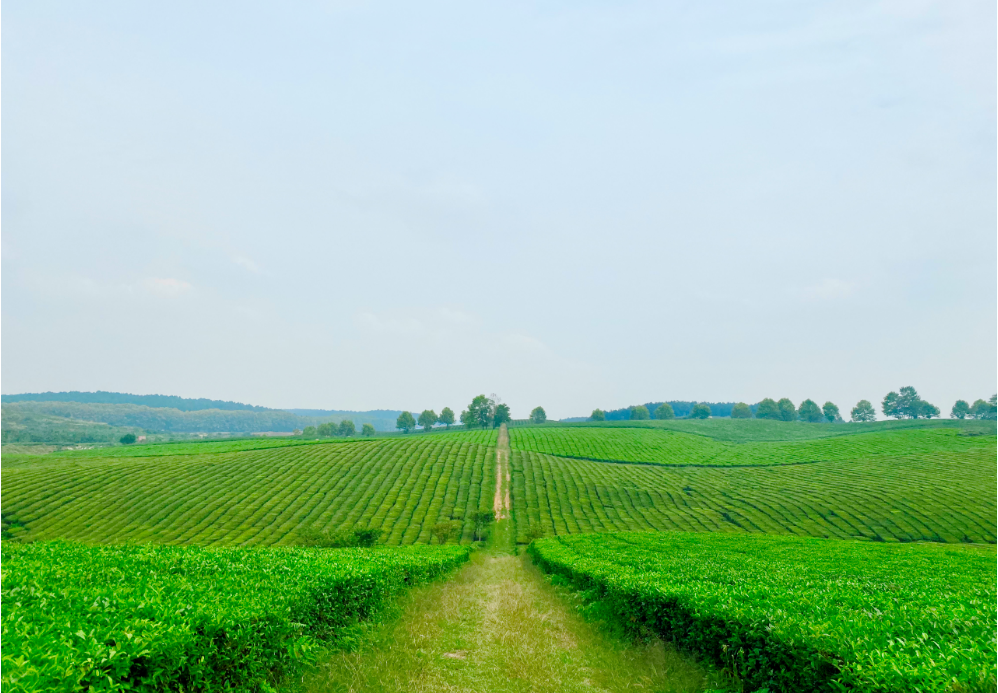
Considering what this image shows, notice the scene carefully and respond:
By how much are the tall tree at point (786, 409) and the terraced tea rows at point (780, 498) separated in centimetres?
10028

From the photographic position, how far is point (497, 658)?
11.7m

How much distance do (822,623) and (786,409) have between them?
224635mm

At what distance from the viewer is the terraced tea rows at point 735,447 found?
106062 millimetres

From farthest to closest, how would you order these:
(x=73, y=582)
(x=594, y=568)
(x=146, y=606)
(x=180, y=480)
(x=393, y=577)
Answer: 1. (x=180, y=480)
2. (x=594, y=568)
3. (x=393, y=577)
4. (x=73, y=582)
5. (x=146, y=606)

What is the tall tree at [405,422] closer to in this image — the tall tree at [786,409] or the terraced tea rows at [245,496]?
the terraced tea rows at [245,496]

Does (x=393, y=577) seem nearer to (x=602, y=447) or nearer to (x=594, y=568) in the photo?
(x=594, y=568)

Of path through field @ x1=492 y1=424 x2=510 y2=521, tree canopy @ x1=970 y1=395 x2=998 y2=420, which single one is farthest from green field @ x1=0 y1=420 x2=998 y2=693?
tree canopy @ x1=970 y1=395 x2=998 y2=420

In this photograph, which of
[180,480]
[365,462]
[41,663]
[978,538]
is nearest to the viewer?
Result: [41,663]

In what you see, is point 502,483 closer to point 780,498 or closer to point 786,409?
point 780,498

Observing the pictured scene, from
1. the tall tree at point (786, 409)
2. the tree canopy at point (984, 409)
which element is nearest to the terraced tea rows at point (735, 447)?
the tall tree at point (786, 409)

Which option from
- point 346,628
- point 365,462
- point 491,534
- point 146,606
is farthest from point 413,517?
point 146,606

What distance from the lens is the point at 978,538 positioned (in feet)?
177

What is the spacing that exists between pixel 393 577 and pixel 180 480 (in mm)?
77076

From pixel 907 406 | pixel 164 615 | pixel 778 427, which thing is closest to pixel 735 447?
pixel 778 427
